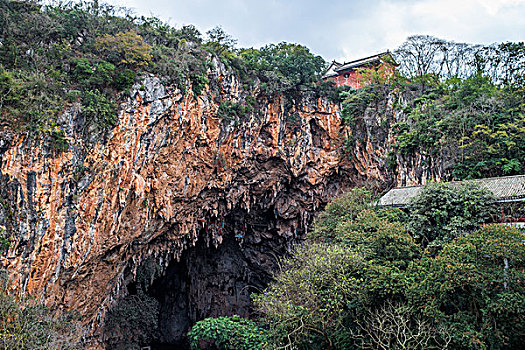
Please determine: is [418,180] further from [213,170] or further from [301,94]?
[213,170]

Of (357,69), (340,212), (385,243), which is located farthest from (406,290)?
(357,69)

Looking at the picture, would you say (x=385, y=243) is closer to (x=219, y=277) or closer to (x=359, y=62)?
(x=219, y=277)

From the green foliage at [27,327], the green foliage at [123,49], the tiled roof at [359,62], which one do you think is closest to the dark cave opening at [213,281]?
the green foliage at [27,327]

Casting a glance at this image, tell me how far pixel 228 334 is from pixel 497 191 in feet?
33.9

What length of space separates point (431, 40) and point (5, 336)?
20611 mm

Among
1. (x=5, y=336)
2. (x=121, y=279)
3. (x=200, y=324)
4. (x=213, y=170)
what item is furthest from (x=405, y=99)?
(x=5, y=336)

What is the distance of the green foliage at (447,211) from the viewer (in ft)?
34.5

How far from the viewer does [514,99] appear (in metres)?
13.9

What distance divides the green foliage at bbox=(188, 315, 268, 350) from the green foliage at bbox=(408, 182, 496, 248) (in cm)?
651

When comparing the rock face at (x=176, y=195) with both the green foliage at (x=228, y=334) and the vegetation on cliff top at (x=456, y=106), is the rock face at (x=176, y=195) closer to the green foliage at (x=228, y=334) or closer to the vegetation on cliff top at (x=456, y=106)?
the vegetation on cliff top at (x=456, y=106)

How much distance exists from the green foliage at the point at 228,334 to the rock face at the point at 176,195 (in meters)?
3.51

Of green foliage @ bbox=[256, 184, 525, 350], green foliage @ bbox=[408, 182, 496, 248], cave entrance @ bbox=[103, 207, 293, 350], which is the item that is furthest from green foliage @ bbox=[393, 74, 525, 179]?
cave entrance @ bbox=[103, 207, 293, 350]

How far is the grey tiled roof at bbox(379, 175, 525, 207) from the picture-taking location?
10.4m

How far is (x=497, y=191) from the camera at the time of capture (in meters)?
10.9
